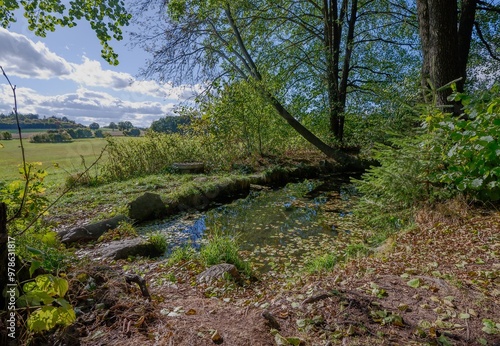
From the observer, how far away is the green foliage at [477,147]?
9.23 ft

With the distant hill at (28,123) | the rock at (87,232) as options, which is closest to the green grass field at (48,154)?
the distant hill at (28,123)

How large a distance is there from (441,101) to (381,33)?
29.8 ft

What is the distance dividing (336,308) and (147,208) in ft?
15.5

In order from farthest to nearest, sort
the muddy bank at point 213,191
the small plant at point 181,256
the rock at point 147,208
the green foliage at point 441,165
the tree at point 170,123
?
the tree at point 170,123 < the muddy bank at point 213,191 < the rock at point 147,208 < the small plant at point 181,256 < the green foliage at point 441,165

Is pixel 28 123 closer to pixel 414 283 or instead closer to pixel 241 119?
pixel 414 283

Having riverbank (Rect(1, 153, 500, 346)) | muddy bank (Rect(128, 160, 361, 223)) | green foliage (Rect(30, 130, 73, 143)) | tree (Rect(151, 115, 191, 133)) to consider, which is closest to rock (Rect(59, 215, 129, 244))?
muddy bank (Rect(128, 160, 361, 223))

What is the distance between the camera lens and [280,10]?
11.0 m

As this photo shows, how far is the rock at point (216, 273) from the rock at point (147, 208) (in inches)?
114

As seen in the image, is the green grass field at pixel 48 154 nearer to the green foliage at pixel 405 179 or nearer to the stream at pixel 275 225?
the stream at pixel 275 225

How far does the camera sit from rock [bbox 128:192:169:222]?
5605 mm

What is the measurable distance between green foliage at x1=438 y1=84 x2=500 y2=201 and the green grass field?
3.74 meters

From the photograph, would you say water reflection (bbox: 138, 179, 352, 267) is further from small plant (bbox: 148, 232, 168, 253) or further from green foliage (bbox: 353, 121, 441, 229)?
green foliage (bbox: 353, 121, 441, 229)

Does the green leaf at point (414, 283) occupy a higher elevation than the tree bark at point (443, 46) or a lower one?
lower

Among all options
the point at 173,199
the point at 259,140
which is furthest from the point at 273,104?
the point at 173,199
